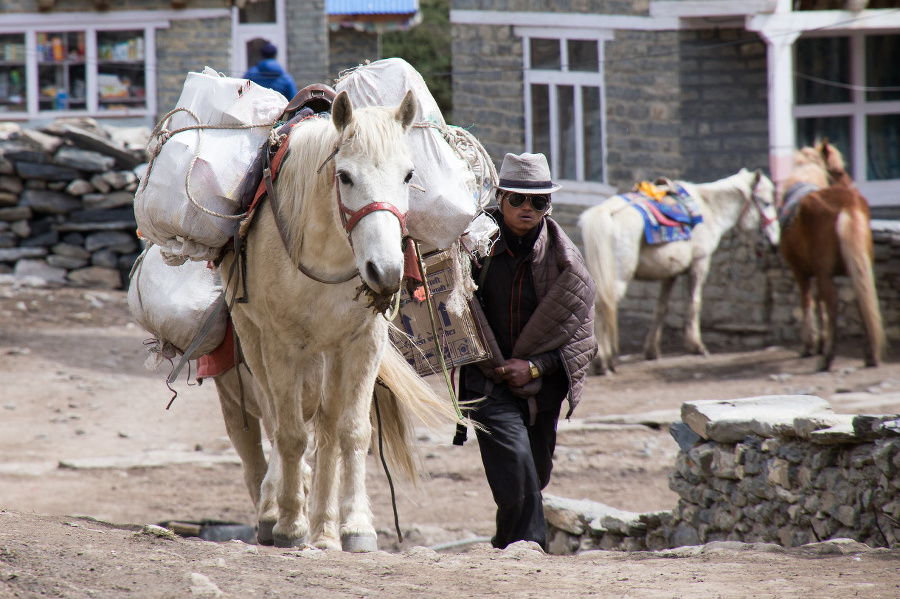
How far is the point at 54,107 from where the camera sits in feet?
51.5

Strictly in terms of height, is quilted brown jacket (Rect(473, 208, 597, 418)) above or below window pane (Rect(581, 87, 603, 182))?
below

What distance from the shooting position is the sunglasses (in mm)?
4055

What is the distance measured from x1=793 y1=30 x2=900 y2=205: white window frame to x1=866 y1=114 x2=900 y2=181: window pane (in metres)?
0.09

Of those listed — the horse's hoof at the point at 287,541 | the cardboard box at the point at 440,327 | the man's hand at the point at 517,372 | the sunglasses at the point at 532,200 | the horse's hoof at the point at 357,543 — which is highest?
the sunglasses at the point at 532,200

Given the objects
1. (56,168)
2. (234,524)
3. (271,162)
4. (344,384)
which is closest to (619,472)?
(234,524)

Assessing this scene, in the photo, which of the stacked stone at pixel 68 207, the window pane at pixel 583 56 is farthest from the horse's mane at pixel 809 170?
the stacked stone at pixel 68 207

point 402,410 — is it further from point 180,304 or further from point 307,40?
point 307,40

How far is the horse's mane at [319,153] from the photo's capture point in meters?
2.98

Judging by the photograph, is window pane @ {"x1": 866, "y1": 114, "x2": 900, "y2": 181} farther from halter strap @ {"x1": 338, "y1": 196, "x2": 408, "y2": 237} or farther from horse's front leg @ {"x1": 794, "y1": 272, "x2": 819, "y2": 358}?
halter strap @ {"x1": 338, "y1": 196, "x2": 408, "y2": 237}

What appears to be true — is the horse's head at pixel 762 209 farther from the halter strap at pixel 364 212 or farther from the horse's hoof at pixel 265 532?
the halter strap at pixel 364 212

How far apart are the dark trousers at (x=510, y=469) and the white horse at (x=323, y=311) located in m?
0.71

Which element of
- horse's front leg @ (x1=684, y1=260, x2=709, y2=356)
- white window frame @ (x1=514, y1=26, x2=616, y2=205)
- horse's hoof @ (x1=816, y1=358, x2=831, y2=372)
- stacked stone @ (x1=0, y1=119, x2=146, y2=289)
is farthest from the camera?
stacked stone @ (x1=0, y1=119, x2=146, y2=289)

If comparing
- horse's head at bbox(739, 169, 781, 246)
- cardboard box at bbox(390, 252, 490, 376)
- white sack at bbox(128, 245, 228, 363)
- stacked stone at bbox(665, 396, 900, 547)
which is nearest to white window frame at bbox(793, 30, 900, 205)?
horse's head at bbox(739, 169, 781, 246)

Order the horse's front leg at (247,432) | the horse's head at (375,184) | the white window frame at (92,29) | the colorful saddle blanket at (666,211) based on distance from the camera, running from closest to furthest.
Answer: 1. the horse's head at (375,184)
2. the horse's front leg at (247,432)
3. the colorful saddle blanket at (666,211)
4. the white window frame at (92,29)
